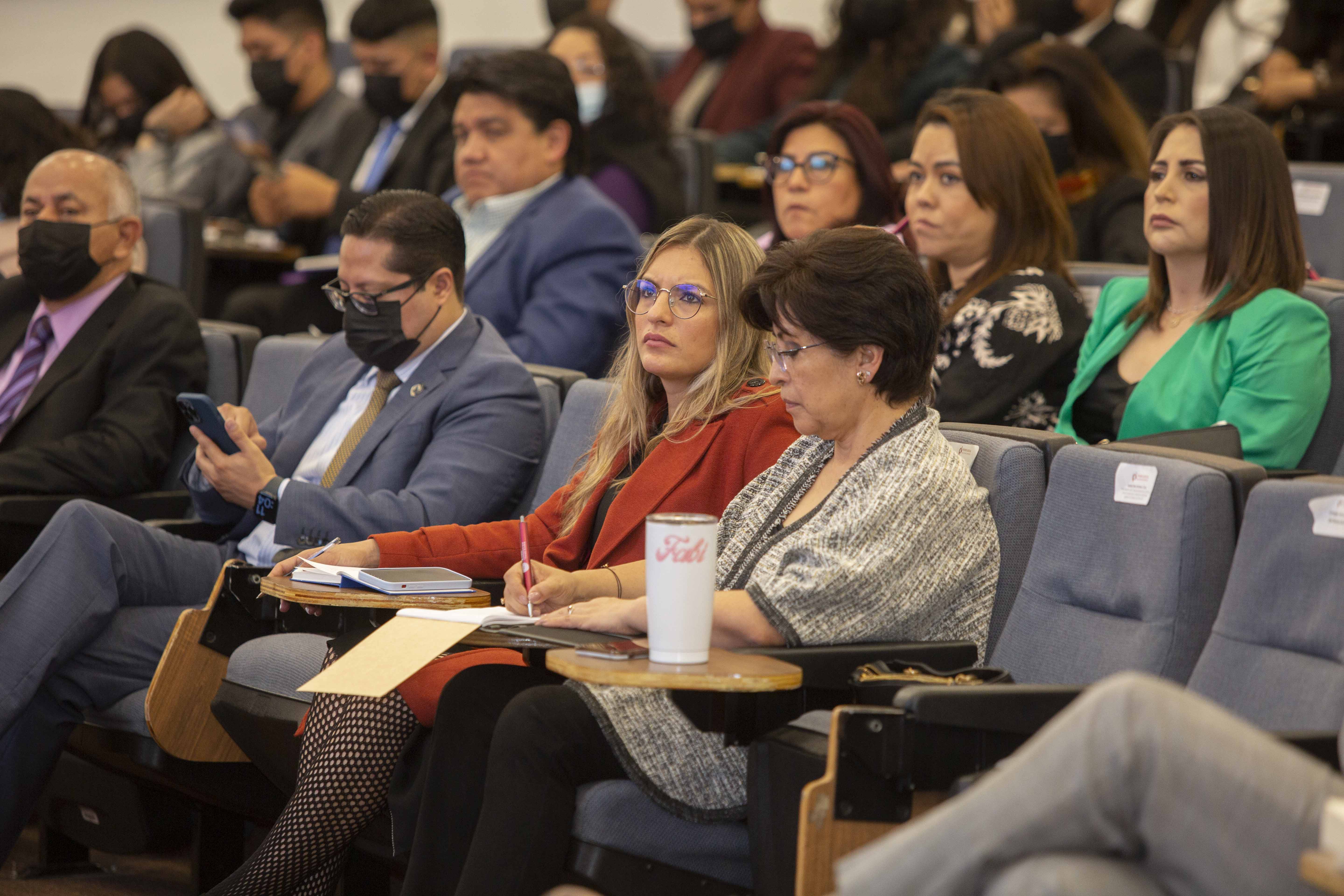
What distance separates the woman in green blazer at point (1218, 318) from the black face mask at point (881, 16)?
107 inches

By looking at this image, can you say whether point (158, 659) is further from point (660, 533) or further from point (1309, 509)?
point (1309, 509)

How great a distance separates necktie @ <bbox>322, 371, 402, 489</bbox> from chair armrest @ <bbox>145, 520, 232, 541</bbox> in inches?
12.6

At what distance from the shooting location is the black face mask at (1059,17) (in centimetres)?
536

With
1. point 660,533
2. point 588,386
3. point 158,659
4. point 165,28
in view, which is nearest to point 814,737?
point 660,533

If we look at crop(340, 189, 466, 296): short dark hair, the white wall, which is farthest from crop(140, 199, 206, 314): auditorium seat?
the white wall

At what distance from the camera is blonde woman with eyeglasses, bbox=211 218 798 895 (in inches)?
86.9

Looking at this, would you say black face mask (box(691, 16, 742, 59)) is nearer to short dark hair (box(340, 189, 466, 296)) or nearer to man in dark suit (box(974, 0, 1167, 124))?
man in dark suit (box(974, 0, 1167, 124))

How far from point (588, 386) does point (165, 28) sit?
737 cm

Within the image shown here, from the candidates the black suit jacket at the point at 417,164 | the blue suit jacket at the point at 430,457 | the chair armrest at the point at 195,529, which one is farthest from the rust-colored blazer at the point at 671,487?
the black suit jacket at the point at 417,164

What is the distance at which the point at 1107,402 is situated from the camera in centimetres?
288

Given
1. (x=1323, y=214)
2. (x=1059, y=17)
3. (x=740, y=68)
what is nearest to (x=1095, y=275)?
(x=1323, y=214)

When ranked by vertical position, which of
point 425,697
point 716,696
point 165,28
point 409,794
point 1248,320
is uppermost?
point 165,28

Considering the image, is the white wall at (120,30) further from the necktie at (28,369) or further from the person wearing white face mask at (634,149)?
the necktie at (28,369)

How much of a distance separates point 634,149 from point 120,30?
5593mm
